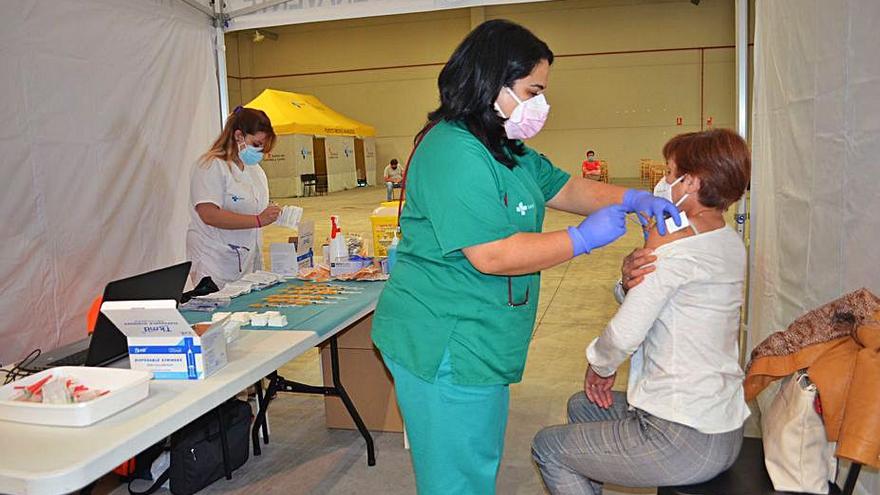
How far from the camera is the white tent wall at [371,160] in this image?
1988 cm

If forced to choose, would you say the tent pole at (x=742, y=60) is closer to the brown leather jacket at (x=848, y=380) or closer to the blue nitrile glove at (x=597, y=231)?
the brown leather jacket at (x=848, y=380)

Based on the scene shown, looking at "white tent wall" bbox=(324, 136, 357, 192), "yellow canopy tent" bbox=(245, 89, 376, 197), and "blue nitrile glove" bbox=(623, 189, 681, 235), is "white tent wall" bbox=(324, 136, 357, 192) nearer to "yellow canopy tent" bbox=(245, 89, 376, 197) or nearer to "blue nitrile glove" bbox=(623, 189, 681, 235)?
"yellow canopy tent" bbox=(245, 89, 376, 197)

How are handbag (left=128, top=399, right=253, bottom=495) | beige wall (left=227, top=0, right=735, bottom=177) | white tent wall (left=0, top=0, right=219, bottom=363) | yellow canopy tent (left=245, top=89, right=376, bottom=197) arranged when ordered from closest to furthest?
handbag (left=128, top=399, right=253, bottom=495) < white tent wall (left=0, top=0, right=219, bottom=363) < yellow canopy tent (left=245, top=89, right=376, bottom=197) < beige wall (left=227, top=0, right=735, bottom=177)

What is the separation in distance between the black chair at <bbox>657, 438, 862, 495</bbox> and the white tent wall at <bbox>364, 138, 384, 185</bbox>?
1860 centimetres

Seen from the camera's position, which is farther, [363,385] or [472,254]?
[363,385]

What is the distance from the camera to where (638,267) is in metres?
1.59

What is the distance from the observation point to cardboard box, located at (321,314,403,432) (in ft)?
10.6

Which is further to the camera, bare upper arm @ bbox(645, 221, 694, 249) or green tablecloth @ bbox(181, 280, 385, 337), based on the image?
green tablecloth @ bbox(181, 280, 385, 337)

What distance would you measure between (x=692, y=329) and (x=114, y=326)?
1430 millimetres

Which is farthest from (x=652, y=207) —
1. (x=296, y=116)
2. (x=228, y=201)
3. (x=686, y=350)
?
(x=296, y=116)

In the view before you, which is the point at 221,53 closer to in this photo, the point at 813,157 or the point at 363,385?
the point at 363,385

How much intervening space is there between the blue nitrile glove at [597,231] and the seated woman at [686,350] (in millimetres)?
160

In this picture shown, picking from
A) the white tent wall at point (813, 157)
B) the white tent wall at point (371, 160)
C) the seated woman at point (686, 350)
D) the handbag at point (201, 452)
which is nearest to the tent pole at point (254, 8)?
the handbag at point (201, 452)

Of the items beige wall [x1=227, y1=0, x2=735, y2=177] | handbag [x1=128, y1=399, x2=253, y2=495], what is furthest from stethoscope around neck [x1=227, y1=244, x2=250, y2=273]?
beige wall [x1=227, y1=0, x2=735, y2=177]
